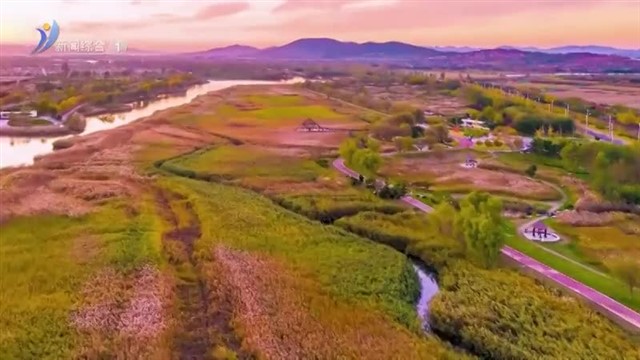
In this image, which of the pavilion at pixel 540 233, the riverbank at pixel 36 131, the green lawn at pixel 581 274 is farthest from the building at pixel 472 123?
the riverbank at pixel 36 131

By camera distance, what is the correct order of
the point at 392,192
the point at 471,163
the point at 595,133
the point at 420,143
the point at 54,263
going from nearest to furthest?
1. the point at 54,263
2. the point at 392,192
3. the point at 471,163
4. the point at 420,143
5. the point at 595,133

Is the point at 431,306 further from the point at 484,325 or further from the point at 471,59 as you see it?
the point at 471,59

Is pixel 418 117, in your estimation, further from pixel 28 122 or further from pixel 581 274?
pixel 28 122

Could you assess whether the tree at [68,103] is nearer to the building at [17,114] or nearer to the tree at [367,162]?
the building at [17,114]

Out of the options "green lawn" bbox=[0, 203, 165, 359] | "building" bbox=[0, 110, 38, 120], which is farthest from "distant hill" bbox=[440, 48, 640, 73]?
"building" bbox=[0, 110, 38, 120]

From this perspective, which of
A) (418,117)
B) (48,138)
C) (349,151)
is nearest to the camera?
(349,151)

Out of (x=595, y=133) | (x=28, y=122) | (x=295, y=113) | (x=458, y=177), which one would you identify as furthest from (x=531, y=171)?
(x=28, y=122)
